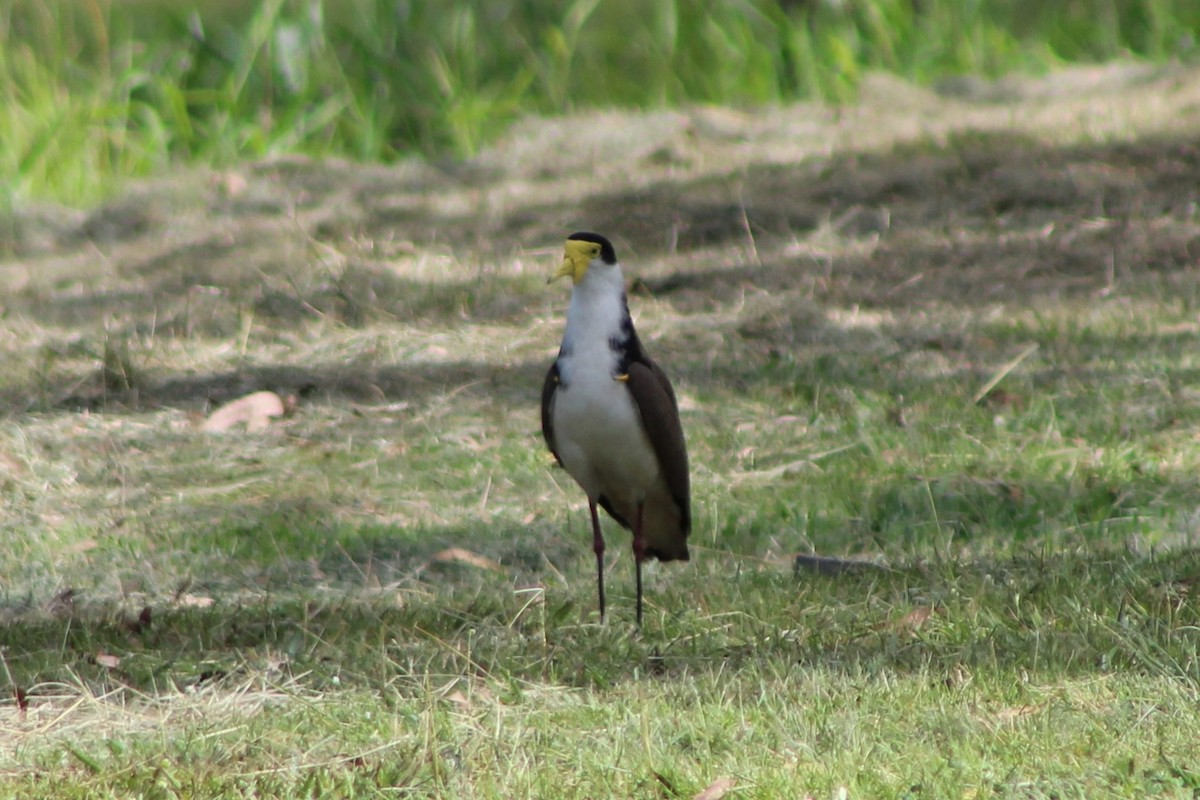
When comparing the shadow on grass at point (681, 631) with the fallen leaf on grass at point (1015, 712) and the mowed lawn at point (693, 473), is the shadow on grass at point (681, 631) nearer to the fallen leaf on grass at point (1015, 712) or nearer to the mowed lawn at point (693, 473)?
the mowed lawn at point (693, 473)

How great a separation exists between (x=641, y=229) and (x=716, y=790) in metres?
5.35

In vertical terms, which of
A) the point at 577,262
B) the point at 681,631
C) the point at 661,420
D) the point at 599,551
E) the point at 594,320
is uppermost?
the point at 577,262

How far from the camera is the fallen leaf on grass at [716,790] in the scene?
10.4 feet

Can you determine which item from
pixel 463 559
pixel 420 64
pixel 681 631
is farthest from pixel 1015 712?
pixel 420 64

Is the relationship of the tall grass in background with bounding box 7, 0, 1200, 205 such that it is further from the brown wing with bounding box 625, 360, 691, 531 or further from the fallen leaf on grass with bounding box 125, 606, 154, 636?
the brown wing with bounding box 625, 360, 691, 531

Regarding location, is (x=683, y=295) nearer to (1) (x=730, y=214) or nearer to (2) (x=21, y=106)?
(1) (x=730, y=214)

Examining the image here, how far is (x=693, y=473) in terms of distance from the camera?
18.4 feet

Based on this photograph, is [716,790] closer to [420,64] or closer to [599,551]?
[599,551]

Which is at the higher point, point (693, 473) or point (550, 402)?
point (550, 402)

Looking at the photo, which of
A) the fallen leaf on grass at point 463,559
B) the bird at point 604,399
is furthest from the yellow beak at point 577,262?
the fallen leaf on grass at point 463,559

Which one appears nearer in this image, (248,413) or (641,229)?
(248,413)

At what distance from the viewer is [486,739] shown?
137 inches

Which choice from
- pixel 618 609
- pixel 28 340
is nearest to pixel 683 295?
pixel 28 340

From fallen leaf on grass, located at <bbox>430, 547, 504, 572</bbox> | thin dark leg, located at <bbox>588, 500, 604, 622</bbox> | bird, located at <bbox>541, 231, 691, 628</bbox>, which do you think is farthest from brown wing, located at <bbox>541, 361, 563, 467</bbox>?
fallen leaf on grass, located at <bbox>430, 547, 504, 572</bbox>
